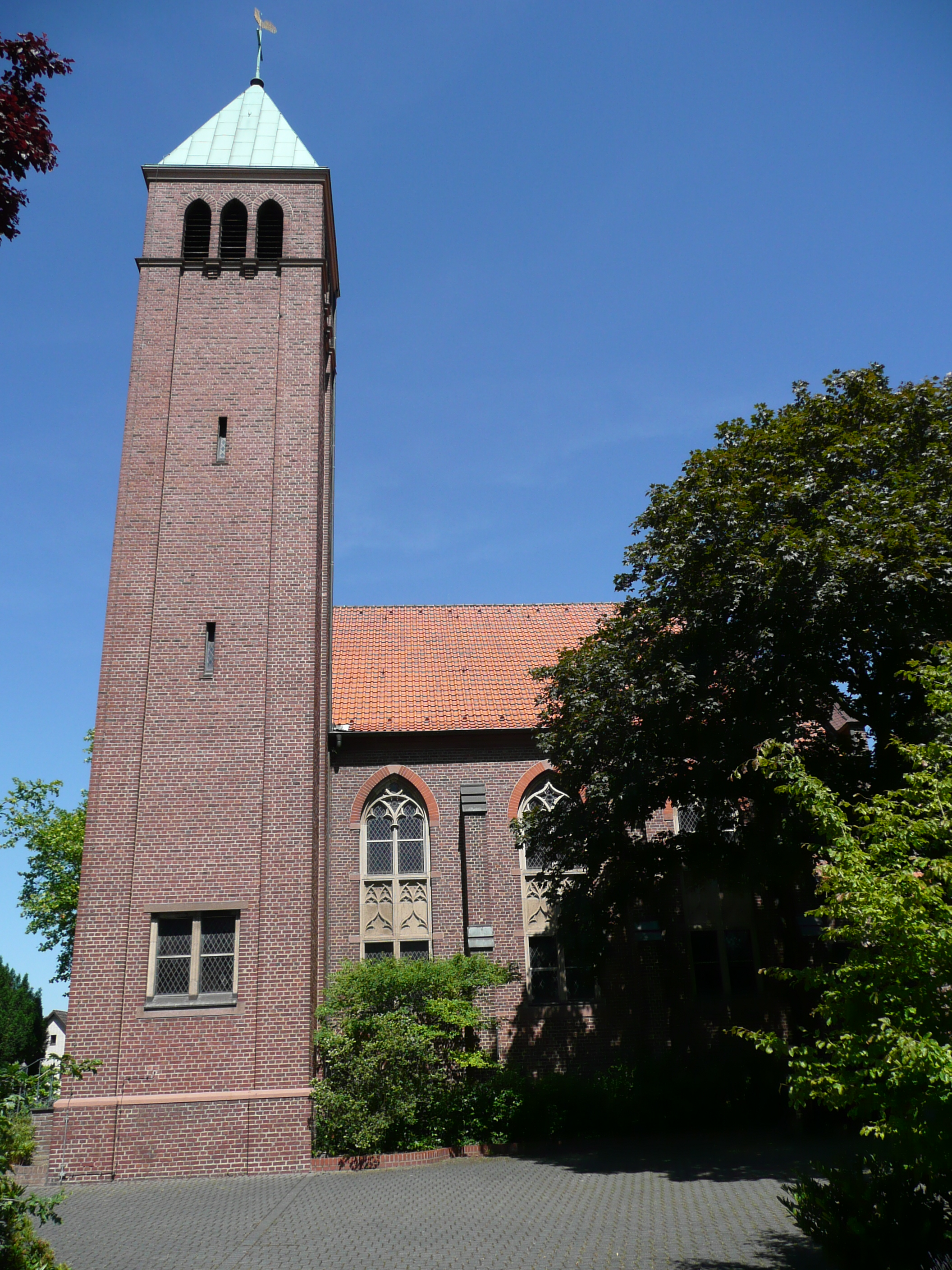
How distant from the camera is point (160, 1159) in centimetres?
1452

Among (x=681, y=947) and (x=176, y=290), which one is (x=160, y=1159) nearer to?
(x=681, y=947)

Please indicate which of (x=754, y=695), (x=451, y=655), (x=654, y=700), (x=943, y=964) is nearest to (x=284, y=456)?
(x=451, y=655)

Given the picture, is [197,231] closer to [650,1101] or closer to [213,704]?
[213,704]

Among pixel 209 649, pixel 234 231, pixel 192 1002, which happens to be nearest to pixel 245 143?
pixel 234 231

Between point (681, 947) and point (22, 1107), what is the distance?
1618cm

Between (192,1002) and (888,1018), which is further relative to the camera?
(192,1002)

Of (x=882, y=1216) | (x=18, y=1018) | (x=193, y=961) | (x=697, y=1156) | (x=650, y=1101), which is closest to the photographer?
(x=882, y=1216)

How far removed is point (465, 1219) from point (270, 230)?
64.7 feet

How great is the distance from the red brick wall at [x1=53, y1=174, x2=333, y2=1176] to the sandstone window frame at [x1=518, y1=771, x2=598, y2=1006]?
193 inches

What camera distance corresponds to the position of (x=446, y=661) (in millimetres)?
24062

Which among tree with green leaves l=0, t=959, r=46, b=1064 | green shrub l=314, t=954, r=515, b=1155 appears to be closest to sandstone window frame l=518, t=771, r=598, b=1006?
green shrub l=314, t=954, r=515, b=1155

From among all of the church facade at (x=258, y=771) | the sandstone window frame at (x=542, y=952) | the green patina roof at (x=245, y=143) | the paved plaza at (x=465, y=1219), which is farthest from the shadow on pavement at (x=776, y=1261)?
the green patina roof at (x=245, y=143)

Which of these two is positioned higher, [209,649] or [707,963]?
[209,649]

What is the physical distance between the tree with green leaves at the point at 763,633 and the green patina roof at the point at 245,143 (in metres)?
13.1
